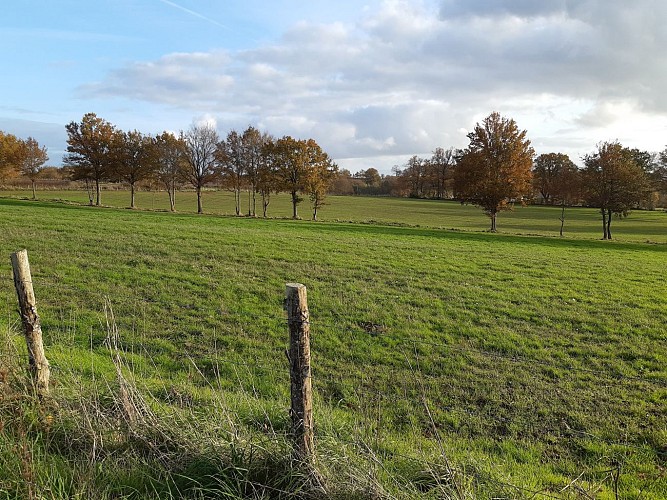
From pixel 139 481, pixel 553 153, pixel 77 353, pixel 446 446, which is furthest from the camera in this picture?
pixel 553 153

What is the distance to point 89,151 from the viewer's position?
179ft

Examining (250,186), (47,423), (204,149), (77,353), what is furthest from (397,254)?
(204,149)

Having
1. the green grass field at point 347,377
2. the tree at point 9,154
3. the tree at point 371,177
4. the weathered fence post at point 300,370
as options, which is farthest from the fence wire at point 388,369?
the tree at point 371,177

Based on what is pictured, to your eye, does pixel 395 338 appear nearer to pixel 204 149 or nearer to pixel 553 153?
pixel 204 149

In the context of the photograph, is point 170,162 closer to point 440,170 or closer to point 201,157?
point 201,157

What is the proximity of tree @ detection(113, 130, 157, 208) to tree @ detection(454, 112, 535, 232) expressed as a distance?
3808 centimetres

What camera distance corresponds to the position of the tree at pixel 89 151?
54.6 metres

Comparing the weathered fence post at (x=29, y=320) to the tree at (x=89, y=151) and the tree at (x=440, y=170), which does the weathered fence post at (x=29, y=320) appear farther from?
the tree at (x=440, y=170)

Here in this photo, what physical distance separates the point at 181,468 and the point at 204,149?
59250 millimetres

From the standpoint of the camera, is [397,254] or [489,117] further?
[489,117]

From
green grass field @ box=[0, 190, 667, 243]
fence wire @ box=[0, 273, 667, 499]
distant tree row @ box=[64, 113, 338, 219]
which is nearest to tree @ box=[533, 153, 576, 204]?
green grass field @ box=[0, 190, 667, 243]

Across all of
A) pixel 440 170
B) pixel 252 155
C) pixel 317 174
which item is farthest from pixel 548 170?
pixel 252 155

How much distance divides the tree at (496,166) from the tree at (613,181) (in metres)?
6.43

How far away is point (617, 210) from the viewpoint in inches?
1719
